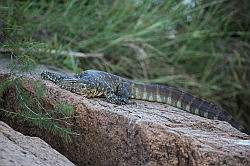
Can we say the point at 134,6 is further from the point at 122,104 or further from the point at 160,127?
the point at 160,127

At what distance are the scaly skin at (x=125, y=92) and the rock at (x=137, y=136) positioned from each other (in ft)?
0.69

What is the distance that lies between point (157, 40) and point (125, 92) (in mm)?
3339

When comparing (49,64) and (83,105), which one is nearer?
(83,105)

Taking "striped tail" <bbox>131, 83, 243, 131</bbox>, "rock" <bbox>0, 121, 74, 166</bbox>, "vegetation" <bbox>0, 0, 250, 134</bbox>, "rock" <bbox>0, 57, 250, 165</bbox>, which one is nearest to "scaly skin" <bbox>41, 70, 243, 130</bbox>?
"striped tail" <bbox>131, 83, 243, 131</bbox>

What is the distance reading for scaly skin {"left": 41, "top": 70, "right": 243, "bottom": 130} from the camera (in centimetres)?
633

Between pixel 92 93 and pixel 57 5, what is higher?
pixel 57 5

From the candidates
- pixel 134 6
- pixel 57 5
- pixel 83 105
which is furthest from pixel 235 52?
pixel 83 105

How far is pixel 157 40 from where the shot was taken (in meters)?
10.1

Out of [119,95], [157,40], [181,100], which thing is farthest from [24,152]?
[157,40]

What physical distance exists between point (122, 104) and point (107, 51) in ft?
11.8

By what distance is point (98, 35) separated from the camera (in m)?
9.47

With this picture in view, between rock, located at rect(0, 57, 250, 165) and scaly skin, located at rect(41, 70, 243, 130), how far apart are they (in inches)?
8.3

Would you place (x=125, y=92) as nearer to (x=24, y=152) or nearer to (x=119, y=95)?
(x=119, y=95)

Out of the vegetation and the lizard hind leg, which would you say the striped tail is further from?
the vegetation
